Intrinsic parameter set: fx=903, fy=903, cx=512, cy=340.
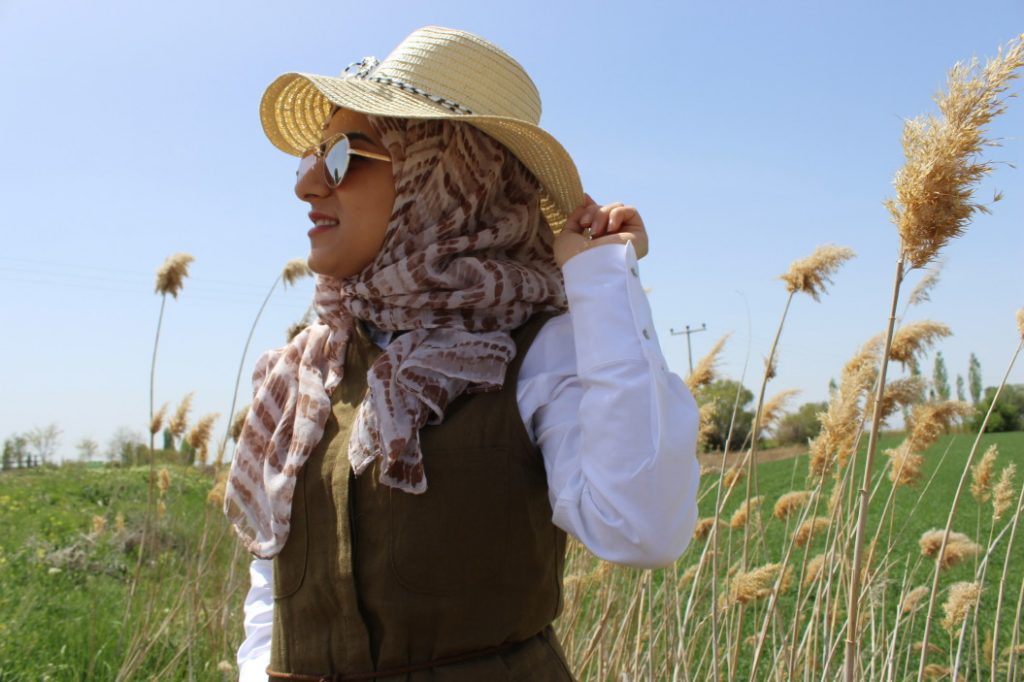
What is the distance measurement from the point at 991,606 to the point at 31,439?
1362 centimetres

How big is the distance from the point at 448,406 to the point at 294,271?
2654 mm

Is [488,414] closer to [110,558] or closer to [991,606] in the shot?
[110,558]

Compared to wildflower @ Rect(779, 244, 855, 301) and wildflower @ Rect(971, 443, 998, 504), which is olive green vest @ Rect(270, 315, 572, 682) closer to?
wildflower @ Rect(779, 244, 855, 301)

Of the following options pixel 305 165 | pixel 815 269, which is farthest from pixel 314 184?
pixel 815 269

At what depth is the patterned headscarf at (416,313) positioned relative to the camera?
134 centimetres

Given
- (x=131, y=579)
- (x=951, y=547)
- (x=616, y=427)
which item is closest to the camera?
(x=616, y=427)

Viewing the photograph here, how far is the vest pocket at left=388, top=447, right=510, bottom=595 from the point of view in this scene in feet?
4.11

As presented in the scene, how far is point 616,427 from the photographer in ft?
3.76

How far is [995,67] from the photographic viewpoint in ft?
4.64

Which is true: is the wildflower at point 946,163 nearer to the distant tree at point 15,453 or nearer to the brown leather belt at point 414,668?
the brown leather belt at point 414,668

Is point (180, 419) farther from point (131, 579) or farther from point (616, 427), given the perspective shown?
point (616, 427)

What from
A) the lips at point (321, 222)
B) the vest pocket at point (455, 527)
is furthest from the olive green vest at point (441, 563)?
the lips at point (321, 222)

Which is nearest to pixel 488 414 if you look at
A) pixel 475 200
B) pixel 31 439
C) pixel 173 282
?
pixel 475 200

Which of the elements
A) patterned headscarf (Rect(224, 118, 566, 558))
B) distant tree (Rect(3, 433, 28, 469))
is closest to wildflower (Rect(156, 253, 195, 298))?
patterned headscarf (Rect(224, 118, 566, 558))
